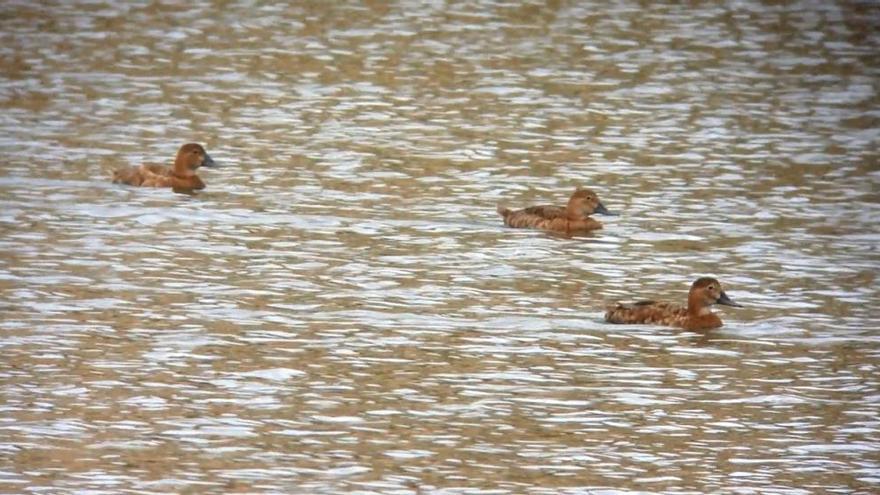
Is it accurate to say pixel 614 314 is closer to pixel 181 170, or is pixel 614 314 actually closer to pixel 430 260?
pixel 430 260

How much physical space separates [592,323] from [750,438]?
2.95m

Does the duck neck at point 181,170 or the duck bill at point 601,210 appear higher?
the duck neck at point 181,170

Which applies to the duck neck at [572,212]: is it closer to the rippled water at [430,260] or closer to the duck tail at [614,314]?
the rippled water at [430,260]

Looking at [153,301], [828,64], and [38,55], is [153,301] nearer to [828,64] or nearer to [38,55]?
[38,55]

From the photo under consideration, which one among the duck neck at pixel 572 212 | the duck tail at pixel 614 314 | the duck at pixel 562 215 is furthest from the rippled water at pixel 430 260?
the duck neck at pixel 572 212

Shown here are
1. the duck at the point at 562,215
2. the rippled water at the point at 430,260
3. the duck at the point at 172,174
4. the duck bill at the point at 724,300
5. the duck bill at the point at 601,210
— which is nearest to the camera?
the rippled water at the point at 430,260

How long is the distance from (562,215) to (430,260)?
187 centimetres

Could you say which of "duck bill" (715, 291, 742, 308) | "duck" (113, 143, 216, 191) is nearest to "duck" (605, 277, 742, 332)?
"duck bill" (715, 291, 742, 308)

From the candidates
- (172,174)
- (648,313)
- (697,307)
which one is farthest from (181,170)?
(697,307)

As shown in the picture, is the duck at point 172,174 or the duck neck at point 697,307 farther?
the duck at point 172,174

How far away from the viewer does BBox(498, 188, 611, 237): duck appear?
1838 cm

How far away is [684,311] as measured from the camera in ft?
48.6

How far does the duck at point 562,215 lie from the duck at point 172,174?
10.8ft

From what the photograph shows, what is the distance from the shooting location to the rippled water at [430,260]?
11.6 meters
